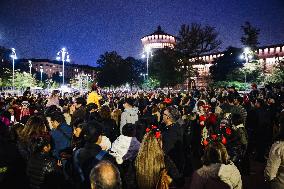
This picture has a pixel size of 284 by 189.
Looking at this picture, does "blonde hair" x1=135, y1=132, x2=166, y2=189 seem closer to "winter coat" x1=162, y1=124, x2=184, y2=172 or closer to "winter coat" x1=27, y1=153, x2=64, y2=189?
"winter coat" x1=27, y1=153, x2=64, y2=189

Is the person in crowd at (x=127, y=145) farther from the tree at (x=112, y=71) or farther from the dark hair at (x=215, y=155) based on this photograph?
the tree at (x=112, y=71)

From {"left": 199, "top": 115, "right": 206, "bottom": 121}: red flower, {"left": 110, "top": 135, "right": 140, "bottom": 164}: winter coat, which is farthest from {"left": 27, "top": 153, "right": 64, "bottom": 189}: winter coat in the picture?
{"left": 199, "top": 115, "right": 206, "bottom": 121}: red flower

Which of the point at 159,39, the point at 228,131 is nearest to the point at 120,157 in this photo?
the point at 228,131

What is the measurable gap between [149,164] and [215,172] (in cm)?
88

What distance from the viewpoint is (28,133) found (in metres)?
6.39

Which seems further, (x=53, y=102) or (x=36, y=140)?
(x=53, y=102)

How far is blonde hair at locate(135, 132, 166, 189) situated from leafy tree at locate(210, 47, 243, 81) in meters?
64.6

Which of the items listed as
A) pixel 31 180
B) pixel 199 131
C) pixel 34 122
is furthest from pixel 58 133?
pixel 199 131

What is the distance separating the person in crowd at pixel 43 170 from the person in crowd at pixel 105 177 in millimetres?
2092

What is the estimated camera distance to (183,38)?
2403 inches

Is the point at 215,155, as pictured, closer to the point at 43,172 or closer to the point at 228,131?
the point at 43,172

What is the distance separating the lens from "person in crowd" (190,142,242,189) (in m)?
3.72

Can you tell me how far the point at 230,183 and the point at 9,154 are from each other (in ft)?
11.8

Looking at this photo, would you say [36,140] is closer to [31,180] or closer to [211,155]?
[31,180]
